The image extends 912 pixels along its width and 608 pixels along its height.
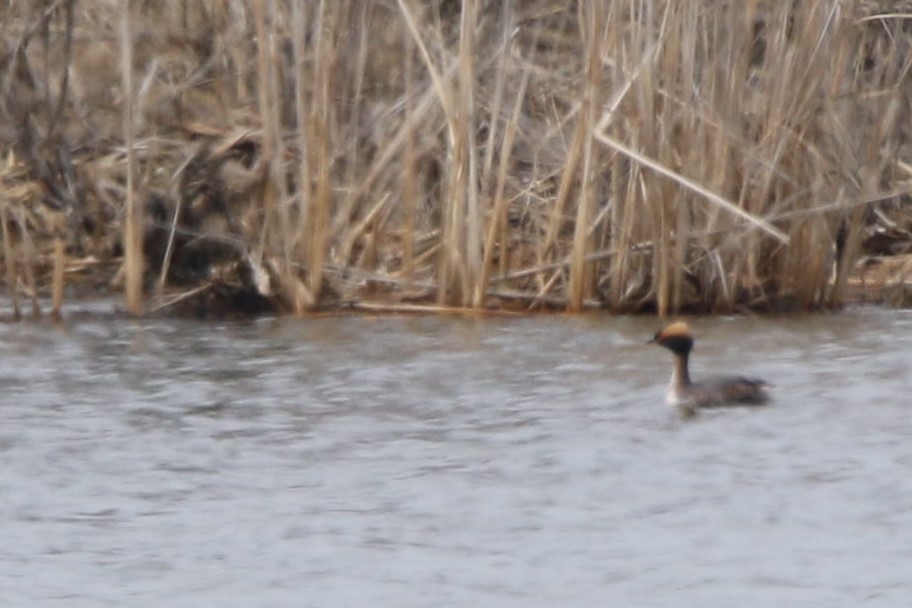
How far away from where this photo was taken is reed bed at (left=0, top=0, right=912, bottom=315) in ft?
36.2

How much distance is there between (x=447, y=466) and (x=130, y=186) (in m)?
3.89

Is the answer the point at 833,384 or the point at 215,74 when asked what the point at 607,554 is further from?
the point at 215,74

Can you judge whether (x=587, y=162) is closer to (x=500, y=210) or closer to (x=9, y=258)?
(x=500, y=210)

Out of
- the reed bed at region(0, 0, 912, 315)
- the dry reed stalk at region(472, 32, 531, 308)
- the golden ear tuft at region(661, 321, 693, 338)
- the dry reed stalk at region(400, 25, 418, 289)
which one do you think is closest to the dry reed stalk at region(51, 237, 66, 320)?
the reed bed at region(0, 0, 912, 315)

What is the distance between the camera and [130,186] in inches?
448

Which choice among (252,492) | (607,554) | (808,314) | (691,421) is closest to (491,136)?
(808,314)

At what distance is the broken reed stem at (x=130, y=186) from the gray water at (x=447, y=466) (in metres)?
0.26

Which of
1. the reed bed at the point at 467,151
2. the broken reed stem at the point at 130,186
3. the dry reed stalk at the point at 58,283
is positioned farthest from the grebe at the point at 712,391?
the dry reed stalk at the point at 58,283

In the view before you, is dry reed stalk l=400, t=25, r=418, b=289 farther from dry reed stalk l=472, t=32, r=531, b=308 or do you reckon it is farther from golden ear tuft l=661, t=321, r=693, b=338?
golden ear tuft l=661, t=321, r=693, b=338

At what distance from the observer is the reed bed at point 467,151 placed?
11.0 meters

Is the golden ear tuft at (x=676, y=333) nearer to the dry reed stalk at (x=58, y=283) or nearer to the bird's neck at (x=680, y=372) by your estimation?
the bird's neck at (x=680, y=372)

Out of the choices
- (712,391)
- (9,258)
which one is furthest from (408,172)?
(712,391)

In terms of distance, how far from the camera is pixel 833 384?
9.78m

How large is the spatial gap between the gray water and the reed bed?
338 millimetres
